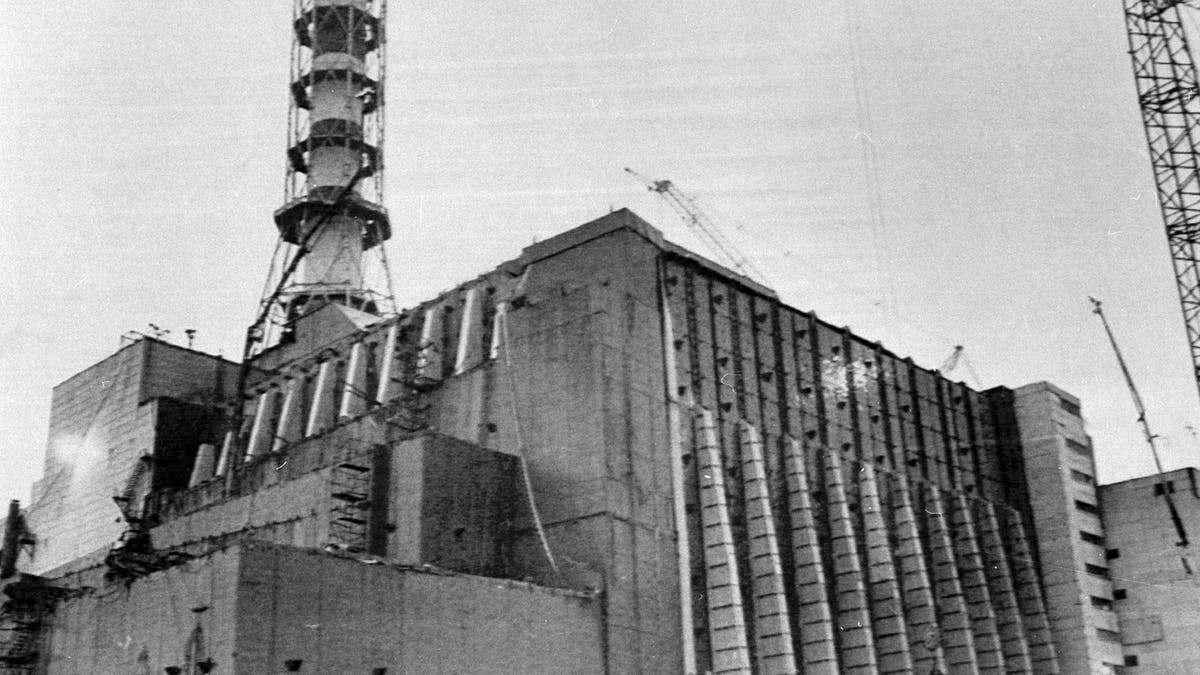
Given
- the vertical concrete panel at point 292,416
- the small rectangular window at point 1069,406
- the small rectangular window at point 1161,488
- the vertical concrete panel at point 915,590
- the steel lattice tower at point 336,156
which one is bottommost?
the vertical concrete panel at point 915,590

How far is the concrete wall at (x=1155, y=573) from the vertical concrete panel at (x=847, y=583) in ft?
73.6

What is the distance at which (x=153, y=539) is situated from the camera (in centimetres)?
5909

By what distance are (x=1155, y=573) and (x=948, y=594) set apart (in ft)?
51.8

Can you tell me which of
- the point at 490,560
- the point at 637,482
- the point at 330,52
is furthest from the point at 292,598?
the point at 330,52

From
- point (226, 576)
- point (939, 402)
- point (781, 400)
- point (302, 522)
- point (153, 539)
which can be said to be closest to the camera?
point (226, 576)

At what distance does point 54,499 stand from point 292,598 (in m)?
42.7

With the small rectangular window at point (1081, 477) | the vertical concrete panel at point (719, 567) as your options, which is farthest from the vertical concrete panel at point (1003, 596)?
the vertical concrete panel at point (719, 567)

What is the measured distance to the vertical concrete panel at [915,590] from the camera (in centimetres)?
5469

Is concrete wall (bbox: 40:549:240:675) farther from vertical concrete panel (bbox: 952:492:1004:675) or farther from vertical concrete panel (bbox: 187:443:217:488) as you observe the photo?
vertical concrete panel (bbox: 952:492:1004:675)

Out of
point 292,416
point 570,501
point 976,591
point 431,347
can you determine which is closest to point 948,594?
point 976,591

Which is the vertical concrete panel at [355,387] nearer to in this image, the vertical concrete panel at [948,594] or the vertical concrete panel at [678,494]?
the vertical concrete panel at [678,494]

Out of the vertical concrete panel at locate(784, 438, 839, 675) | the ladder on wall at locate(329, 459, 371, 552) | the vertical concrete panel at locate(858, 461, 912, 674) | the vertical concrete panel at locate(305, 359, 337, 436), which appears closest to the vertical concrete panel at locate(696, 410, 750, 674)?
the vertical concrete panel at locate(784, 438, 839, 675)

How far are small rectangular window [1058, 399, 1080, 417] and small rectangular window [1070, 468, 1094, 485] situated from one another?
3.80 metres

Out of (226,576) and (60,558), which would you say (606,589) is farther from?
(60,558)
